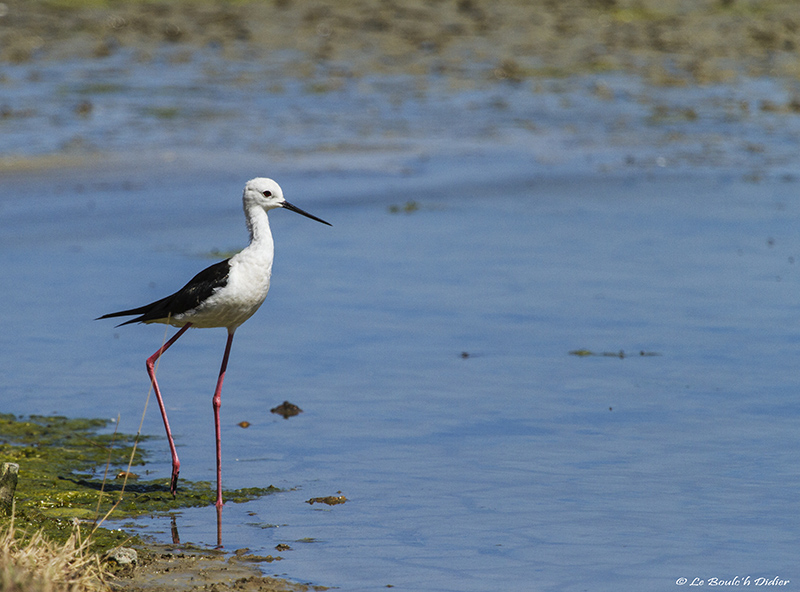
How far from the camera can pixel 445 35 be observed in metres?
24.5

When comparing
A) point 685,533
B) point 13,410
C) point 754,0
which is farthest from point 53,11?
point 685,533

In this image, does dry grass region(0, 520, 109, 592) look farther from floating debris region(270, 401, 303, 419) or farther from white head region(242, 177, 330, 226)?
floating debris region(270, 401, 303, 419)

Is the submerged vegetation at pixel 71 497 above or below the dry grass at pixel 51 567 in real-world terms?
below

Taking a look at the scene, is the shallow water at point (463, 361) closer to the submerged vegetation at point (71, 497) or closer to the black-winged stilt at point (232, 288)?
the submerged vegetation at point (71, 497)

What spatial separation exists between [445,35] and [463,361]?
58.6 ft

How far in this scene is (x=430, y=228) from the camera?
1138 centimetres

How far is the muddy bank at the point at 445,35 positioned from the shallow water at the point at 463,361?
27.2 ft

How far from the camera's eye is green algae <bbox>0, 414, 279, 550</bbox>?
5156 millimetres

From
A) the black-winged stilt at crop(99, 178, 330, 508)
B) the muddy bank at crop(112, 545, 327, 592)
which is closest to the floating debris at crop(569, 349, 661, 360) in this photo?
the black-winged stilt at crop(99, 178, 330, 508)

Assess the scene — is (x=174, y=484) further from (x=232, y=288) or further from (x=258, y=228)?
(x=258, y=228)

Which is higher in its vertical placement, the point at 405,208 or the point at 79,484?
the point at 79,484

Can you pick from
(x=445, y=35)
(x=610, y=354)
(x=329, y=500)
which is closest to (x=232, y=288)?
(x=329, y=500)

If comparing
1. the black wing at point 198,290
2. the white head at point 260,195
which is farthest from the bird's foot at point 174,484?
the white head at point 260,195

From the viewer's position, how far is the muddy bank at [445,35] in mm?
21953
